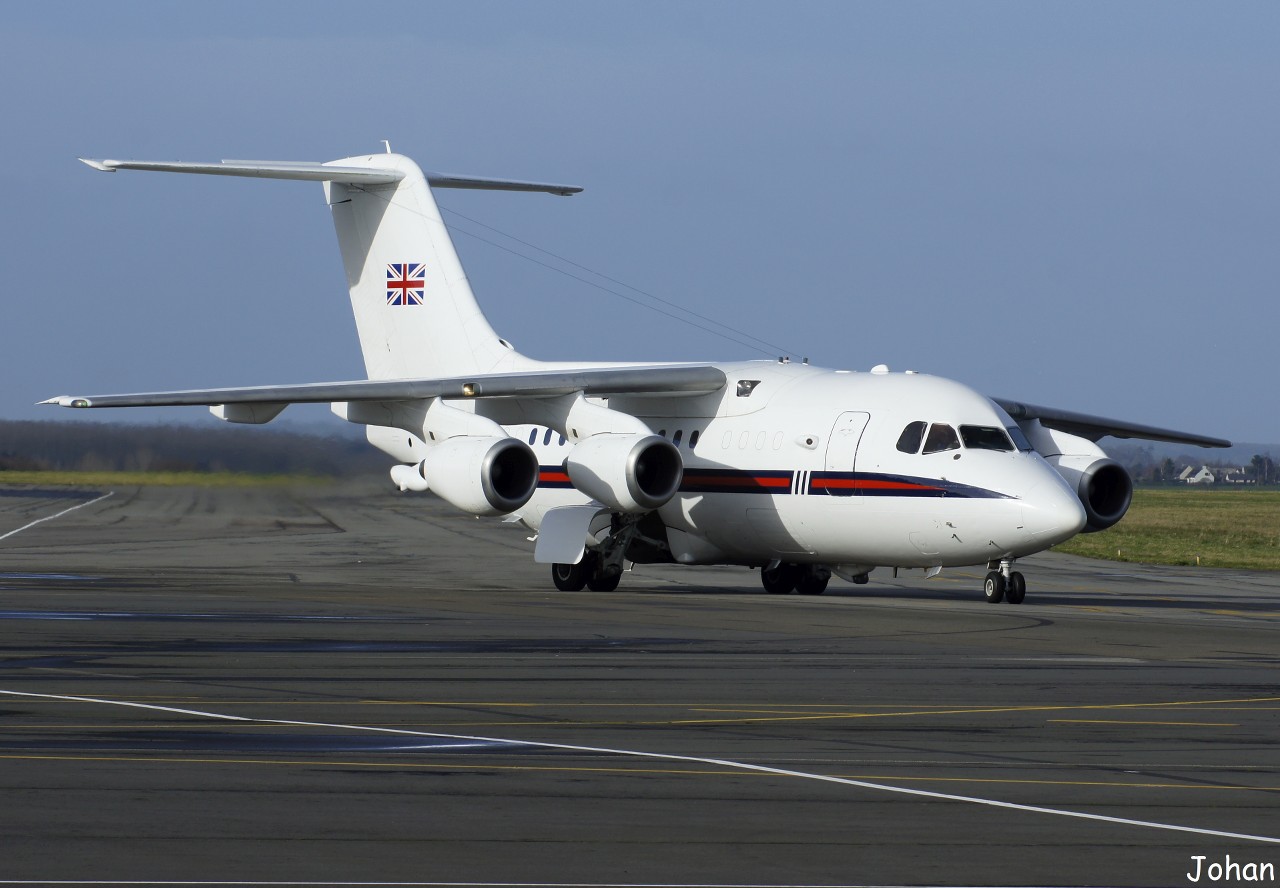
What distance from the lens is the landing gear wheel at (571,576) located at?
83.9 ft

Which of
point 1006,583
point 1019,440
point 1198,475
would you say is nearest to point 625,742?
point 1006,583

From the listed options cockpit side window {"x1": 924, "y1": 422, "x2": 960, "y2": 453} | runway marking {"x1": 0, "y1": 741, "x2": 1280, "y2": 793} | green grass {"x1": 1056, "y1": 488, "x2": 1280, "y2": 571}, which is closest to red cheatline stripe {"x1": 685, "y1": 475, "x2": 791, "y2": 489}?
cockpit side window {"x1": 924, "y1": 422, "x2": 960, "y2": 453}

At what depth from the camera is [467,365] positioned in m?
28.9

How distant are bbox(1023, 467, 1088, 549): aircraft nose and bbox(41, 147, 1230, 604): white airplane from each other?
24 millimetres

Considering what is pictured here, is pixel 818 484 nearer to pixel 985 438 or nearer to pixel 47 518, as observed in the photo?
pixel 985 438

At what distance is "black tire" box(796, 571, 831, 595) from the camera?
2636cm

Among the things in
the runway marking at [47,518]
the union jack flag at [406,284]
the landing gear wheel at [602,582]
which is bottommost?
the runway marking at [47,518]

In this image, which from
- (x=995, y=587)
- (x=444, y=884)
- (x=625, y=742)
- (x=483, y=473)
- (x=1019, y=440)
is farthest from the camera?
(x=483, y=473)

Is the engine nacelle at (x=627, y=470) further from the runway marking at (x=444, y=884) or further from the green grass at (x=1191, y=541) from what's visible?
the runway marking at (x=444, y=884)

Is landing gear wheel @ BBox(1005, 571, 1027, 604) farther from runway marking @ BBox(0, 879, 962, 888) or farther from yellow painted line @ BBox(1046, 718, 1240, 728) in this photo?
runway marking @ BBox(0, 879, 962, 888)

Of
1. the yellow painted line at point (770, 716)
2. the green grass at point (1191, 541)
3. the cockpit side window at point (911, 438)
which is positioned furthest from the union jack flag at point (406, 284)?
the yellow painted line at point (770, 716)

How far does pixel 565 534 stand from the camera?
83.3 ft

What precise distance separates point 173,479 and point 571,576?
936cm

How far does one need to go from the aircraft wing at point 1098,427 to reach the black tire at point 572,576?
7.06 meters
